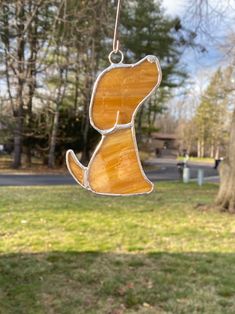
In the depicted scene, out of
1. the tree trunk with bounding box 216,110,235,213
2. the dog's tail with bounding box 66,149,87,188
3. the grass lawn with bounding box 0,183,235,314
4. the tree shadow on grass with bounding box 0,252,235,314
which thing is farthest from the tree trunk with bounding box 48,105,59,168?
the dog's tail with bounding box 66,149,87,188

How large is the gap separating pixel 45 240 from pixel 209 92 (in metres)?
43.4

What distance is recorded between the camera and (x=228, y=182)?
937 centimetres

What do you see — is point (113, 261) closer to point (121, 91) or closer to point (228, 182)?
point (121, 91)

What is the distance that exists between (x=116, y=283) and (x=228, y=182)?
582 centimetres

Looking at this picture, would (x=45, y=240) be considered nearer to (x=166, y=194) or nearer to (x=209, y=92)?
(x=166, y=194)

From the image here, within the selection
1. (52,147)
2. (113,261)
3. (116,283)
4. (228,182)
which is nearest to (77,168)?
(116,283)

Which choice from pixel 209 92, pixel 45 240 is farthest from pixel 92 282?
pixel 209 92

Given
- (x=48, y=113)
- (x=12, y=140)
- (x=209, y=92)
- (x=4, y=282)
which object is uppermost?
(x=209, y=92)

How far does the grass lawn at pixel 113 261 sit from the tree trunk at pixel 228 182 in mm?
807

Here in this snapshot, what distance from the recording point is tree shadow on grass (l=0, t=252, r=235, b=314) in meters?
3.65

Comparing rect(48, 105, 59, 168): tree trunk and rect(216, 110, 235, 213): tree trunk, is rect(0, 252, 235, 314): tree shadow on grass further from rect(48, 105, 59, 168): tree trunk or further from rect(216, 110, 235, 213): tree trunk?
rect(48, 105, 59, 168): tree trunk

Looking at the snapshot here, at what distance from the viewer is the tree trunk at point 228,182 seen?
9.10m

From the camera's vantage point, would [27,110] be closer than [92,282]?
No

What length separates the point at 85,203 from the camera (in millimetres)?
8953
